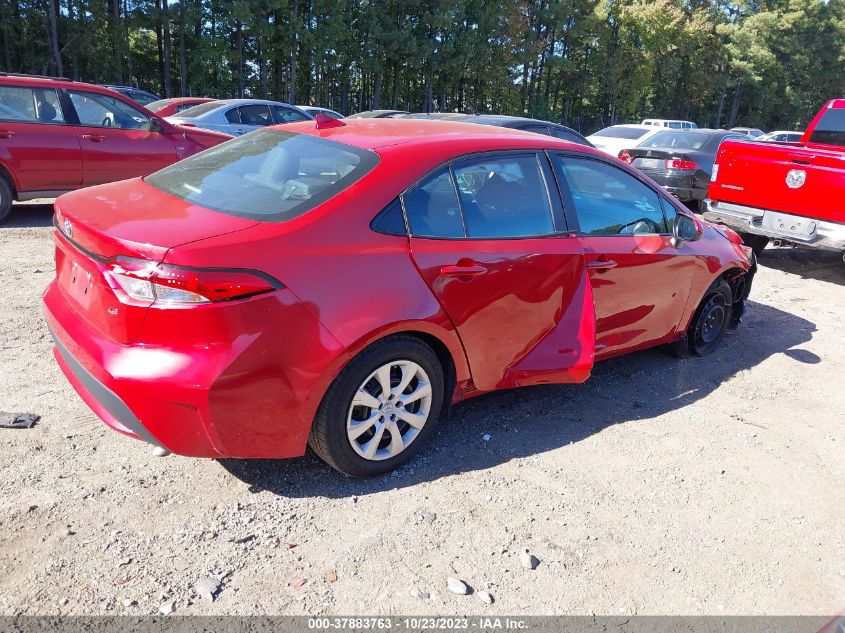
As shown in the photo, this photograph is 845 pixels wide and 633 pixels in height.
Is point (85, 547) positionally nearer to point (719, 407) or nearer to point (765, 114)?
point (719, 407)

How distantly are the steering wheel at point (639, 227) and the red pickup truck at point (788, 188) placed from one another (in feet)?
12.3

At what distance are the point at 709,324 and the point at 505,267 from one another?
8.39ft

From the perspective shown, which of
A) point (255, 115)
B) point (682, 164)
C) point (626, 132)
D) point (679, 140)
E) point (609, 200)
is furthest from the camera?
point (626, 132)

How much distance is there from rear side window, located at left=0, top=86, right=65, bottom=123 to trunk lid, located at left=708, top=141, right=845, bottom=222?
8.07 metres

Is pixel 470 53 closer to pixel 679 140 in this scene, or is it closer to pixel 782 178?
pixel 679 140

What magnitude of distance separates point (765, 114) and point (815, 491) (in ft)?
199

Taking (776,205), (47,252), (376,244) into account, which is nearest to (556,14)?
(776,205)

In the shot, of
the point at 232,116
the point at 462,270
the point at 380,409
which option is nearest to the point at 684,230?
the point at 462,270

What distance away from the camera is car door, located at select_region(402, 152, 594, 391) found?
10.3 ft

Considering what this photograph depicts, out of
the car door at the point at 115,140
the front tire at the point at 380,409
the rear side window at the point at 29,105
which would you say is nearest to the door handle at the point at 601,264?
the front tire at the point at 380,409

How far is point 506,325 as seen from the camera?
11.3 feet

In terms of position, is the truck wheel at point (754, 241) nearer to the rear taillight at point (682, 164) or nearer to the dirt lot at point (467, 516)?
the rear taillight at point (682, 164)

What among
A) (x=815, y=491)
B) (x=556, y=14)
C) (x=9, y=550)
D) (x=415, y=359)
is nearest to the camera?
(x=9, y=550)

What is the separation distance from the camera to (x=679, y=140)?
12.2 meters
